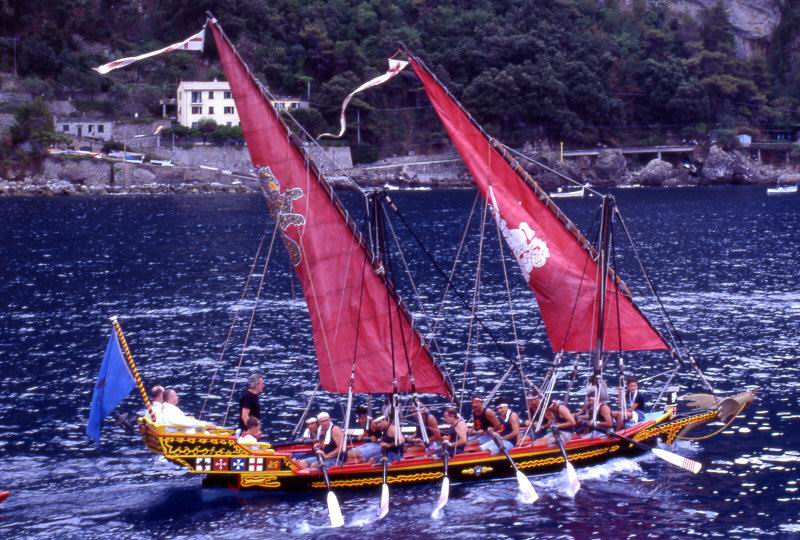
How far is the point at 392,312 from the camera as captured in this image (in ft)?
108

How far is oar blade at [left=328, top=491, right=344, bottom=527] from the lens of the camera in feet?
95.5

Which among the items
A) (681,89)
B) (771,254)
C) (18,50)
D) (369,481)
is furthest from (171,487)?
(681,89)

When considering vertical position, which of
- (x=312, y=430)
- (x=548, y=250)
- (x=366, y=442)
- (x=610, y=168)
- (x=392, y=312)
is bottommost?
(x=366, y=442)

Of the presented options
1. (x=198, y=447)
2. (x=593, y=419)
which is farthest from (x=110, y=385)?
(x=593, y=419)

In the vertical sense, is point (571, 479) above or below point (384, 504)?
above

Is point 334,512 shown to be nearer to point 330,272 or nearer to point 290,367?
point 330,272

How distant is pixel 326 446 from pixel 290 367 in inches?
684

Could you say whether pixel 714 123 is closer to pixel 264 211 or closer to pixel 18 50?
pixel 264 211

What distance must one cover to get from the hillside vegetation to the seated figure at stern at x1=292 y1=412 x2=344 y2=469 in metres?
128

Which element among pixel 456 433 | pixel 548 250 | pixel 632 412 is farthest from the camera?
pixel 632 412

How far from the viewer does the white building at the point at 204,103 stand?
6196 inches

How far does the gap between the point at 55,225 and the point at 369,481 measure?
262 feet

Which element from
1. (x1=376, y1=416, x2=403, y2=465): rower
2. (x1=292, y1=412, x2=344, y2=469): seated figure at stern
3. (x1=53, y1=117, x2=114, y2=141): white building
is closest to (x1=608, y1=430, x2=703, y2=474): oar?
(x1=376, y1=416, x2=403, y2=465): rower

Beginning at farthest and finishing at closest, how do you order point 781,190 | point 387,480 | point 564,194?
point 781,190
point 564,194
point 387,480
